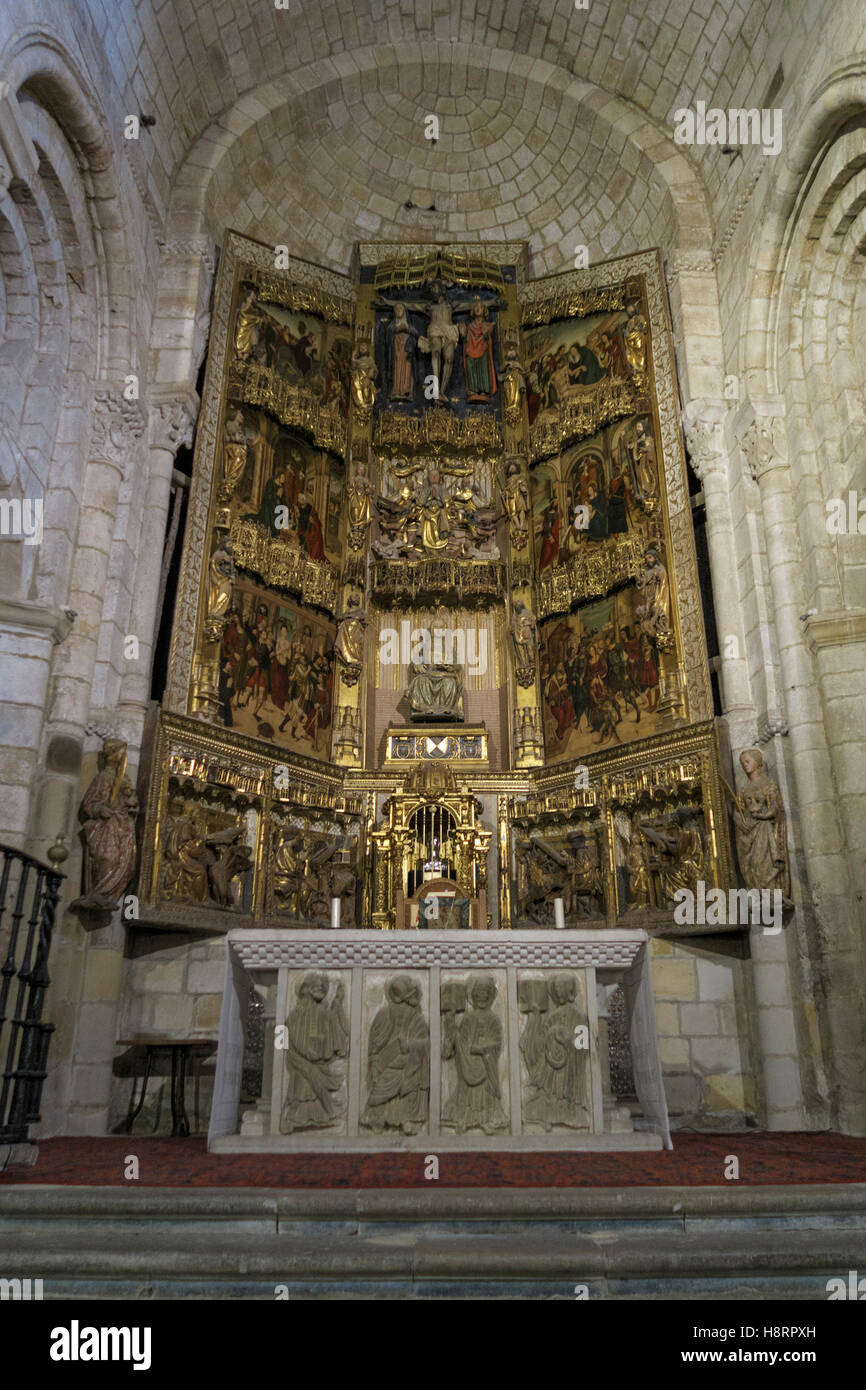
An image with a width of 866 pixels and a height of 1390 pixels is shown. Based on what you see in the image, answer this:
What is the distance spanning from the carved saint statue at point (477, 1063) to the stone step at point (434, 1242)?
200 centimetres

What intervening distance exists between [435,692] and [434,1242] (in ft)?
30.6

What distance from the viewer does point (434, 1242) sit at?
12.8 ft

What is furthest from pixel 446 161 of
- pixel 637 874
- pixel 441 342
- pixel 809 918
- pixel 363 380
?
pixel 809 918

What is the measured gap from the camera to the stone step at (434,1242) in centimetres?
360

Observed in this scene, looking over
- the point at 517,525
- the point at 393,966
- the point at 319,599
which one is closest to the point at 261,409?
the point at 319,599

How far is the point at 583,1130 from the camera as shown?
6.13 meters

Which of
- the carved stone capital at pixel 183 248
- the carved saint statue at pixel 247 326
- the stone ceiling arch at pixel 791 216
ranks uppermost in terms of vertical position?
the carved stone capital at pixel 183 248

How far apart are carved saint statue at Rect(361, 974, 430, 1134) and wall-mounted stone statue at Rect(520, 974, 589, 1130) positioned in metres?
0.67

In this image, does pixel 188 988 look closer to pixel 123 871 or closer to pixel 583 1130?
pixel 123 871

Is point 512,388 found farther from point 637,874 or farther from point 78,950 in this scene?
point 78,950

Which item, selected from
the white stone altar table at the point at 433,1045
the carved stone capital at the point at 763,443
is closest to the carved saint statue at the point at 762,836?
the white stone altar table at the point at 433,1045

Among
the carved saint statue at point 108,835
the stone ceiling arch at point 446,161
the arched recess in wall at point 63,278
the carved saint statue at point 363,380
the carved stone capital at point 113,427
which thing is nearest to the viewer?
the carved saint statue at point 108,835

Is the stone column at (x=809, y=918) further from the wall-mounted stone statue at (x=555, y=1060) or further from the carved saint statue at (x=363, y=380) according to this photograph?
the carved saint statue at (x=363, y=380)

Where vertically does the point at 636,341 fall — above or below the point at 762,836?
above
